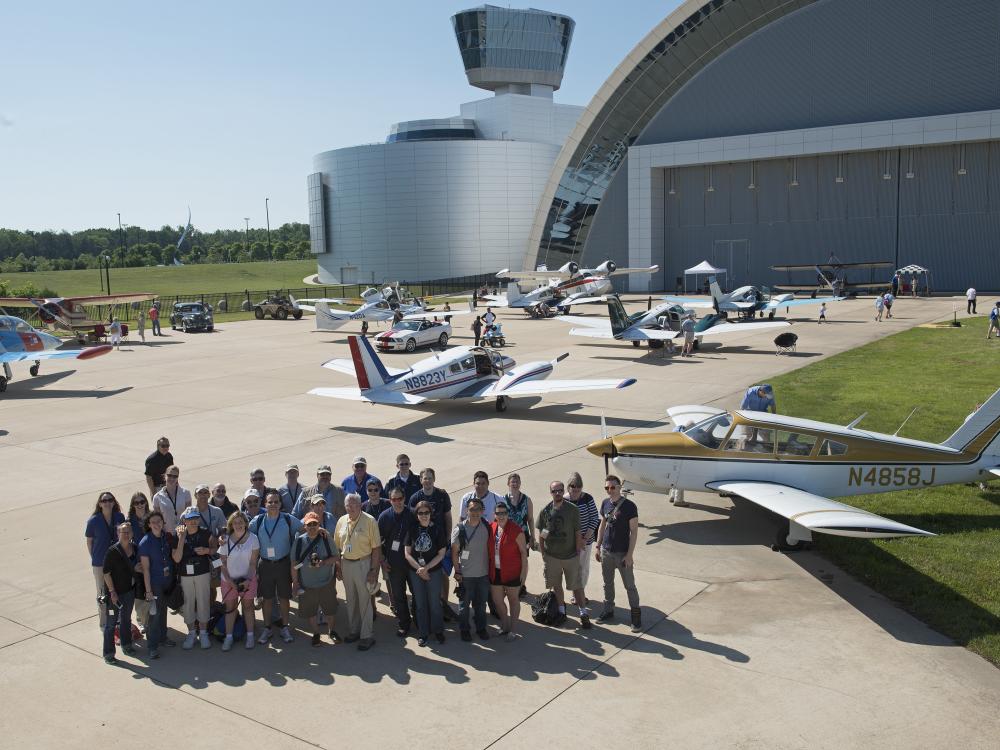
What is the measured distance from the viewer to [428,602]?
338 inches

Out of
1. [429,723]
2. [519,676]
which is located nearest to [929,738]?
[519,676]

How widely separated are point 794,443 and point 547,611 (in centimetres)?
488

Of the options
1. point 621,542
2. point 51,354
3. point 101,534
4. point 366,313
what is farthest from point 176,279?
point 621,542

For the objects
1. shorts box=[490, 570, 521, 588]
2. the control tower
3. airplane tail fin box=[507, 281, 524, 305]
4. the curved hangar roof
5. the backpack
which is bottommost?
the backpack

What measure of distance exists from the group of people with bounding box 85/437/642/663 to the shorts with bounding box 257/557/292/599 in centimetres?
1

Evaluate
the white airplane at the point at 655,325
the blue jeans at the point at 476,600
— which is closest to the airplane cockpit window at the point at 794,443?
the blue jeans at the point at 476,600

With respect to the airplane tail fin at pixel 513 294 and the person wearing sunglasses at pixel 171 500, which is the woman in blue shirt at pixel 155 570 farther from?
the airplane tail fin at pixel 513 294

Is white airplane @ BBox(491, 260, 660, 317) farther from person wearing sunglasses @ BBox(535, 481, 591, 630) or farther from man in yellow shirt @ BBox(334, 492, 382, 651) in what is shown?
man in yellow shirt @ BBox(334, 492, 382, 651)

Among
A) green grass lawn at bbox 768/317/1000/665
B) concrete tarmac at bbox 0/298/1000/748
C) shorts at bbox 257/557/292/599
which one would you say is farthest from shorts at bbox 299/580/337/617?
green grass lawn at bbox 768/317/1000/665

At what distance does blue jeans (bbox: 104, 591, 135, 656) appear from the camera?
833cm

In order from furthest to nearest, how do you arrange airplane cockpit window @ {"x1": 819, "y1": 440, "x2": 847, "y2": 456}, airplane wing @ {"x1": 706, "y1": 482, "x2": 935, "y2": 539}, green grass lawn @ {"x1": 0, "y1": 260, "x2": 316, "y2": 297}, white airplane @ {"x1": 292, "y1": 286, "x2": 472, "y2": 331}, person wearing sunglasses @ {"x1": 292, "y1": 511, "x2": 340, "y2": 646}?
1. green grass lawn @ {"x1": 0, "y1": 260, "x2": 316, "y2": 297}
2. white airplane @ {"x1": 292, "y1": 286, "x2": 472, "y2": 331}
3. airplane cockpit window @ {"x1": 819, "y1": 440, "x2": 847, "y2": 456}
4. airplane wing @ {"x1": 706, "y1": 482, "x2": 935, "y2": 539}
5. person wearing sunglasses @ {"x1": 292, "y1": 511, "x2": 340, "y2": 646}

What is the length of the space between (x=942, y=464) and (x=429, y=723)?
858 centimetres

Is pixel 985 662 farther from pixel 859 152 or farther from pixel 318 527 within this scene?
pixel 859 152

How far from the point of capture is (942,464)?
38.4 feet
